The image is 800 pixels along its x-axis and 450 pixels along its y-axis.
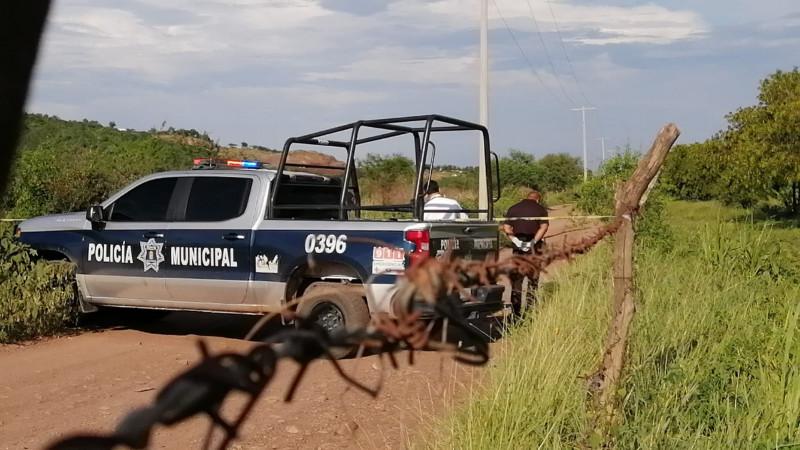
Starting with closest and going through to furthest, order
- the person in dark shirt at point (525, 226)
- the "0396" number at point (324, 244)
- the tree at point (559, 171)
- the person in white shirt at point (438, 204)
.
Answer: the "0396" number at point (324, 244)
the person in white shirt at point (438, 204)
the person in dark shirt at point (525, 226)
the tree at point (559, 171)

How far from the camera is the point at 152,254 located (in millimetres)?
9102

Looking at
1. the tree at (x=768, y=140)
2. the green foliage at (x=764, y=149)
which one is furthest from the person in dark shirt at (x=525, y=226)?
the tree at (x=768, y=140)

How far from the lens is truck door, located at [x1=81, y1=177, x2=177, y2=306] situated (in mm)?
9117

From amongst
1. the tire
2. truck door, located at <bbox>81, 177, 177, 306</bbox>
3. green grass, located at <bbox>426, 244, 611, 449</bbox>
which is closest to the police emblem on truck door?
truck door, located at <bbox>81, 177, 177, 306</bbox>

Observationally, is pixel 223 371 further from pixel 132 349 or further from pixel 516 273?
pixel 132 349

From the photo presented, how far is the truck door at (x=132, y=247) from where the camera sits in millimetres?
9117

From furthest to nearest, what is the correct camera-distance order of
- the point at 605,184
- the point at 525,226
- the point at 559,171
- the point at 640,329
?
the point at 559,171 → the point at 605,184 → the point at 525,226 → the point at 640,329

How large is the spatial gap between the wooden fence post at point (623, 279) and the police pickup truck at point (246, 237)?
3111 millimetres

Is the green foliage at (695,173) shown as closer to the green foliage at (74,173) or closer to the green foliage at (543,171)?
the green foliage at (543,171)

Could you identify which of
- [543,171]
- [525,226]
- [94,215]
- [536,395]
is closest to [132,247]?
[94,215]

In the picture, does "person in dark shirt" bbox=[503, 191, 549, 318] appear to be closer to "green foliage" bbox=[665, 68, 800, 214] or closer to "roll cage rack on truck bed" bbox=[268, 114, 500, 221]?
"roll cage rack on truck bed" bbox=[268, 114, 500, 221]

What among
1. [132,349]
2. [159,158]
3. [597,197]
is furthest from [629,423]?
[159,158]

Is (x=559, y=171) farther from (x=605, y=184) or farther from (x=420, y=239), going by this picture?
(x=420, y=239)

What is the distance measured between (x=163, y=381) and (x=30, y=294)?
5122mm
